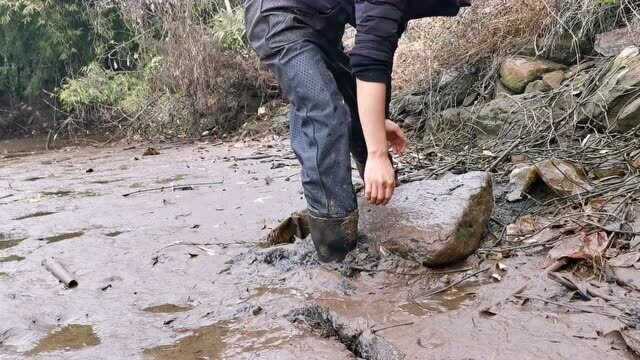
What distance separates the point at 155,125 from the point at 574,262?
834cm

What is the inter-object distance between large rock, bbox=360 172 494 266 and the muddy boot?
13cm

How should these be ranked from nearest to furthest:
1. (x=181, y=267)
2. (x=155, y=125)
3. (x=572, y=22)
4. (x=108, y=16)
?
(x=181, y=267), (x=572, y=22), (x=155, y=125), (x=108, y=16)

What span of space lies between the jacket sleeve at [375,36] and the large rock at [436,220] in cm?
61

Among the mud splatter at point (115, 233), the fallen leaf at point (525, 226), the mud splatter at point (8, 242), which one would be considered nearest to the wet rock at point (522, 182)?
the fallen leaf at point (525, 226)

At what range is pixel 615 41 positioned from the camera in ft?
12.6

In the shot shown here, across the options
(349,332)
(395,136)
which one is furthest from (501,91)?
(349,332)

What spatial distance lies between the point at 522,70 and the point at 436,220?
2632 mm

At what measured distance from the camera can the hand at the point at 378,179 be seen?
1961 mm

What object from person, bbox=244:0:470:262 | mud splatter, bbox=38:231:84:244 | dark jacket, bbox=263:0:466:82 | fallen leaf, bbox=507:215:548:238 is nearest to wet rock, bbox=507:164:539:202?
fallen leaf, bbox=507:215:548:238

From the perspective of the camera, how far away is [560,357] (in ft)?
4.68

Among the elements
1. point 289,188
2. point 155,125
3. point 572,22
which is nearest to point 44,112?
point 155,125

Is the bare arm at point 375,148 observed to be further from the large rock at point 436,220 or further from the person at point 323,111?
the large rock at point 436,220

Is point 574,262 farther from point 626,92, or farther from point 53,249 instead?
point 53,249

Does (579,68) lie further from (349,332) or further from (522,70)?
(349,332)
